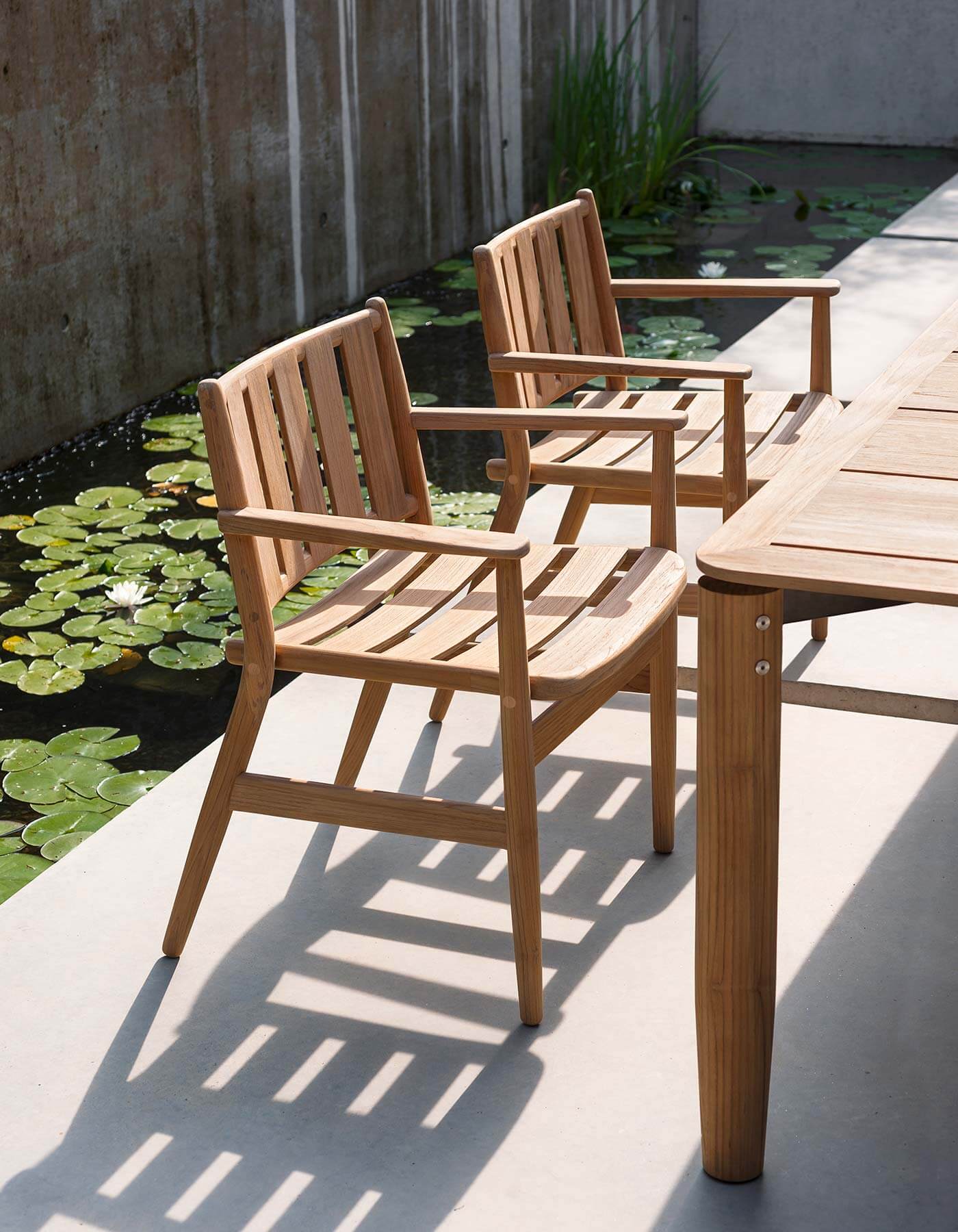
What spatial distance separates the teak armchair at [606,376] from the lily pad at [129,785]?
2.41 feet

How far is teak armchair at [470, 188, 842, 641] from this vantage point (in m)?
2.44

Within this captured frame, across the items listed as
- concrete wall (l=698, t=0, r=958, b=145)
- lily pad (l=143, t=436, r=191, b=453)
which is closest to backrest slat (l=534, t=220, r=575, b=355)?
lily pad (l=143, t=436, r=191, b=453)

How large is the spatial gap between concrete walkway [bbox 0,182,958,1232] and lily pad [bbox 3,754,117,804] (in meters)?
0.18

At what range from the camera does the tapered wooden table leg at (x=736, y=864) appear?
145 cm

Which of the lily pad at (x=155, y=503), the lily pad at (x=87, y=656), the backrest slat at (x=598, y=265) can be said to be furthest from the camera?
the lily pad at (x=155, y=503)

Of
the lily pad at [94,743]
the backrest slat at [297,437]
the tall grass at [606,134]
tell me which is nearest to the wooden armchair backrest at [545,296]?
the backrest slat at [297,437]

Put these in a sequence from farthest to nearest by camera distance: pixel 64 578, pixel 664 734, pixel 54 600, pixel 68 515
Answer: pixel 68 515
pixel 64 578
pixel 54 600
pixel 664 734

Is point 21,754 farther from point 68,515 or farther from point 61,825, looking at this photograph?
point 68,515

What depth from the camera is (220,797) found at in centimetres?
192

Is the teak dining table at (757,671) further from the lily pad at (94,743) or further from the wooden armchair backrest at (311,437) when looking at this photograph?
the lily pad at (94,743)

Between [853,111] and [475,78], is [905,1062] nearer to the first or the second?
[475,78]

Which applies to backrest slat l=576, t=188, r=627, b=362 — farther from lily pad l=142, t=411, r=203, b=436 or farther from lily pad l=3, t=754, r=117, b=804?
lily pad l=142, t=411, r=203, b=436

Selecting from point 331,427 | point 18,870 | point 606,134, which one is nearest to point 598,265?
point 331,427

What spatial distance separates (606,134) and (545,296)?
14.1ft
